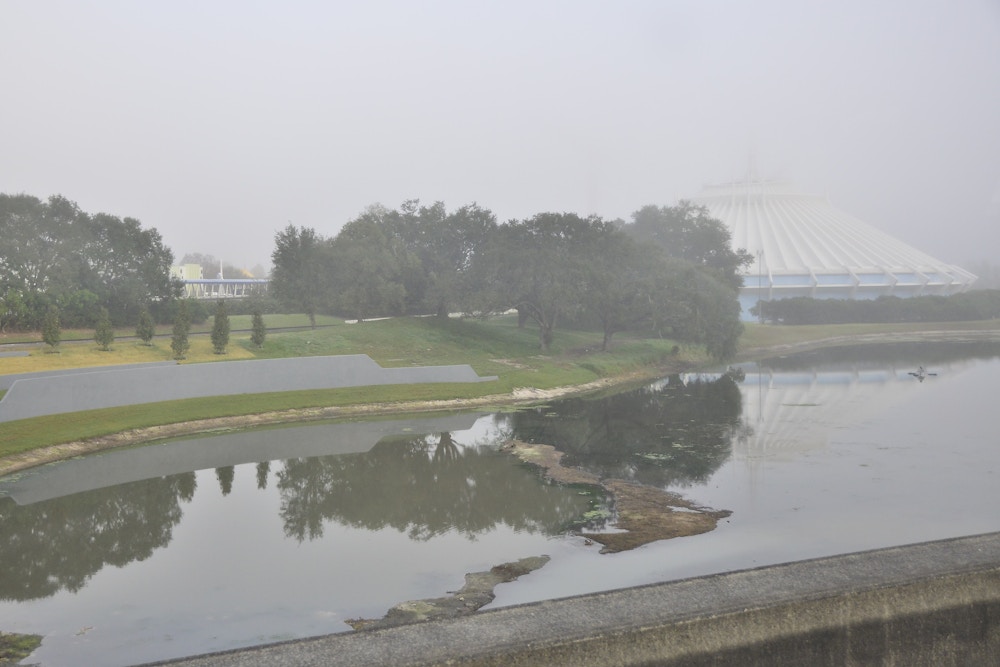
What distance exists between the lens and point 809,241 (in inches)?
5182

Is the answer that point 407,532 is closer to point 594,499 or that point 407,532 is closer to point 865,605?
point 594,499

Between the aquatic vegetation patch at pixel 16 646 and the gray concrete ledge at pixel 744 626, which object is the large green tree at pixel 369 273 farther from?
the gray concrete ledge at pixel 744 626

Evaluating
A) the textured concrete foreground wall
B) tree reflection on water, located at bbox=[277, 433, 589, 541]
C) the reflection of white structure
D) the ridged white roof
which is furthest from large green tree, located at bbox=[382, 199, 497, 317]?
the ridged white roof

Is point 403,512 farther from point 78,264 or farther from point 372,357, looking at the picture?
point 78,264

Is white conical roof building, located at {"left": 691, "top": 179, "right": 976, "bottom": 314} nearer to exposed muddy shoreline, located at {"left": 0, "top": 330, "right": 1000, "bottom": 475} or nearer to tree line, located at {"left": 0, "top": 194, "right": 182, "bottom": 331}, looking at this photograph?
exposed muddy shoreline, located at {"left": 0, "top": 330, "right": 1000, "bottom": 475}

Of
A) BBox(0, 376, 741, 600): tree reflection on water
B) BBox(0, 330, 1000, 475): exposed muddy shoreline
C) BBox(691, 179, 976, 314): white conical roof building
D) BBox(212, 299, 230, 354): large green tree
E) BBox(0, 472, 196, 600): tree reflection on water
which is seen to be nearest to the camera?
BBox(0, 472, 196, 600): tree reflection on water

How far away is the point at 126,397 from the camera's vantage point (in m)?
36.7

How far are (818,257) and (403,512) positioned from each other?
11171cm

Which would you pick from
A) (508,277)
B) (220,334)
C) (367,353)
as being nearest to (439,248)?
(508,277)

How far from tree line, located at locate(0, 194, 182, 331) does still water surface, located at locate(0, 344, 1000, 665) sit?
18.1 meters

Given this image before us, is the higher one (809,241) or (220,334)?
(809,241)

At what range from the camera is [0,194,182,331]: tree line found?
47.1 meters

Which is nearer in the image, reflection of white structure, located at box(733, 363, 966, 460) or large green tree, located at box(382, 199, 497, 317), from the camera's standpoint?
reflection of white structure, located at box(733, 363, 966, 460)

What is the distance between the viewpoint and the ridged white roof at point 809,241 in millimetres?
117938
